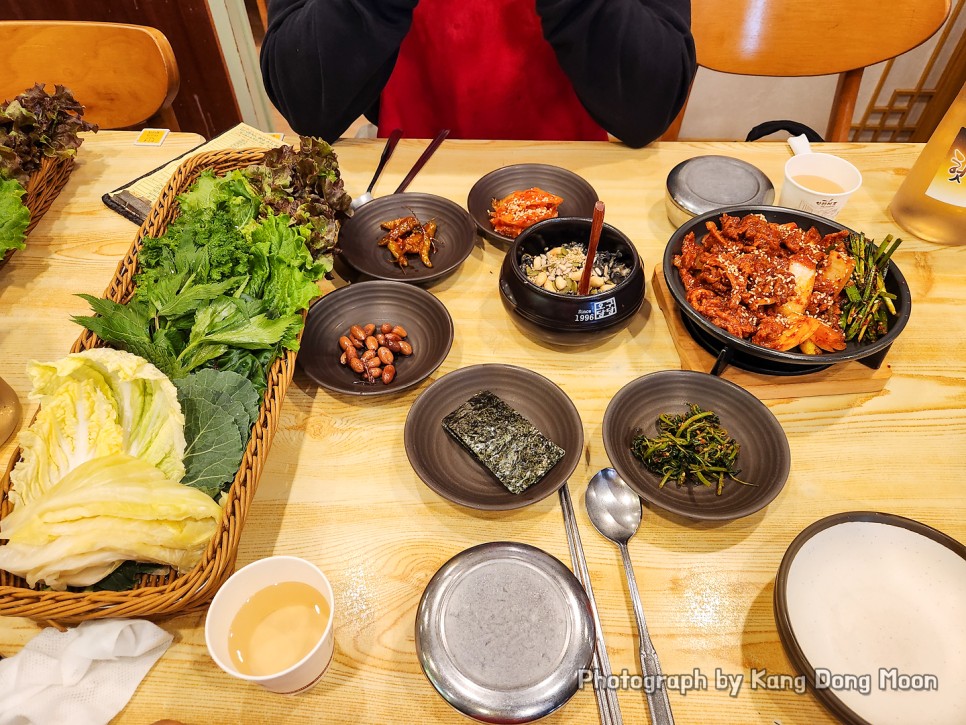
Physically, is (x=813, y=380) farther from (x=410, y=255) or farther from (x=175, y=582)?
(x=175, y=582)

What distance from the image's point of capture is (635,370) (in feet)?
4.91

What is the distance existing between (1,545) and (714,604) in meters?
1.31

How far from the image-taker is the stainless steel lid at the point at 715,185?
1.75 metres

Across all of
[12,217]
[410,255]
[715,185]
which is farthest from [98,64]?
[715,185]

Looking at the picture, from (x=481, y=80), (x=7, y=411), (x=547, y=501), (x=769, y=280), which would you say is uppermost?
(x=481, y=80)

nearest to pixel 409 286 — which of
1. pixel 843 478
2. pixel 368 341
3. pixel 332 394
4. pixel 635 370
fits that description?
pixel 368 341

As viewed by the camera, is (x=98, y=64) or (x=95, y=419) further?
(x=98, y=64)

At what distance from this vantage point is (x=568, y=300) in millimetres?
1399

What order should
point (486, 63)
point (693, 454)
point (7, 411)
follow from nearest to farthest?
point (693, 454) < point (7, 411) < point (486, 63)

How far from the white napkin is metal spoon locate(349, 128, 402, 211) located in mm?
1247

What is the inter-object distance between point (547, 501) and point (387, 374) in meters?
0.50

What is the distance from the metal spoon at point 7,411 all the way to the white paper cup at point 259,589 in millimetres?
807

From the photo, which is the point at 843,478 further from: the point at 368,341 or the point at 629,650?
the point at 368,341

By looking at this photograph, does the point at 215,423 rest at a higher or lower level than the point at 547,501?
higher
